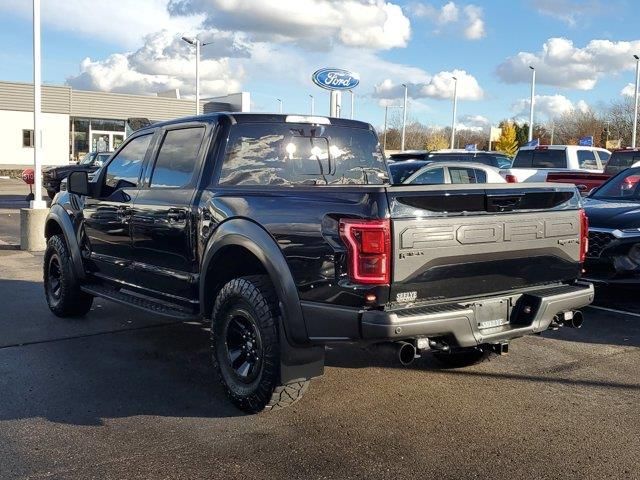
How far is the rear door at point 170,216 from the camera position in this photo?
503 centimetres

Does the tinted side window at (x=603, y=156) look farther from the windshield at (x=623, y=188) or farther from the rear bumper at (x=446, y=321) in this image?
the rear bumper at (x=446, y=321)

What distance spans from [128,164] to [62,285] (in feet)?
5.28

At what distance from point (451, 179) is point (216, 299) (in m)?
8.47

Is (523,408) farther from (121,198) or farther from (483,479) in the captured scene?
(121,198)

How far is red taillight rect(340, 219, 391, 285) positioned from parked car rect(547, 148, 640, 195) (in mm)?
10258

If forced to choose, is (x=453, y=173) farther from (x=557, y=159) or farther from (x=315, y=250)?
(x=315, y=250)

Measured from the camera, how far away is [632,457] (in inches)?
150

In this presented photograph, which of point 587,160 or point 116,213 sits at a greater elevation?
point 587,160

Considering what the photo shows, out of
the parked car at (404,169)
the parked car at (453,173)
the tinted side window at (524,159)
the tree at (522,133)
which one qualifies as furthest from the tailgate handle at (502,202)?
the tree at (522,133)

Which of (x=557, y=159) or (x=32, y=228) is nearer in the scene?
(x=32, y=228)

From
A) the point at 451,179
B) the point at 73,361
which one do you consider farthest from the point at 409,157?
the point at 73,361

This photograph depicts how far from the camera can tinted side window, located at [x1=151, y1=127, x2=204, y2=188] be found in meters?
5.20

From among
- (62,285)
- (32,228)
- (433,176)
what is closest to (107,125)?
(32,228)

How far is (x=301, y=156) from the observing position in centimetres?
539
